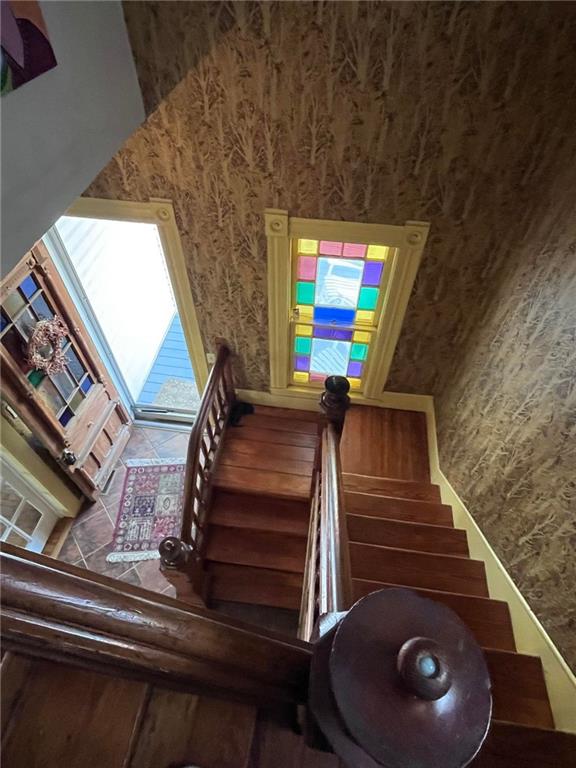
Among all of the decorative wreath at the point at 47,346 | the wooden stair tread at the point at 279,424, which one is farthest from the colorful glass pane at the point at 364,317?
the decorative wreath at the point at 47,346

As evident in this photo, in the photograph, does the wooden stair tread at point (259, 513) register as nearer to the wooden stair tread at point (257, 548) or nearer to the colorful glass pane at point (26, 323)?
the wooden stair tread at point (257, 548)

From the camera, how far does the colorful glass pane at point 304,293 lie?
111 inches

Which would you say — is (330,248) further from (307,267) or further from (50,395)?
(50,395)

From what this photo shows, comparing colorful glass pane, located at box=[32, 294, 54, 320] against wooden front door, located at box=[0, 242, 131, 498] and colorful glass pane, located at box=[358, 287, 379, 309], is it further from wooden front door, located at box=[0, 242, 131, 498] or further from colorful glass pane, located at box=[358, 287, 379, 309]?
colorful glass pane, located at box=[358, 287, 379, 309]

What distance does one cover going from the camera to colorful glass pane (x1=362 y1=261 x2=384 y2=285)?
2635 mm

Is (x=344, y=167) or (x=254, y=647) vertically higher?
(x=344, y=167)

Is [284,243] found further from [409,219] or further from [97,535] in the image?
[97,535]

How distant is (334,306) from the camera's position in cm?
291

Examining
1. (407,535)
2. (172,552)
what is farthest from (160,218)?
(407,535)

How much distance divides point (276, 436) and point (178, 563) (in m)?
1.31

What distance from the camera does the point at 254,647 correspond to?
1.80 feet

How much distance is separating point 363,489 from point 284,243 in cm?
161

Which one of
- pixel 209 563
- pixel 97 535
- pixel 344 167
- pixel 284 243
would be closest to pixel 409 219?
pixel 344 167

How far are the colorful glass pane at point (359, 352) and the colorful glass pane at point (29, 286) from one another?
2.18 m
